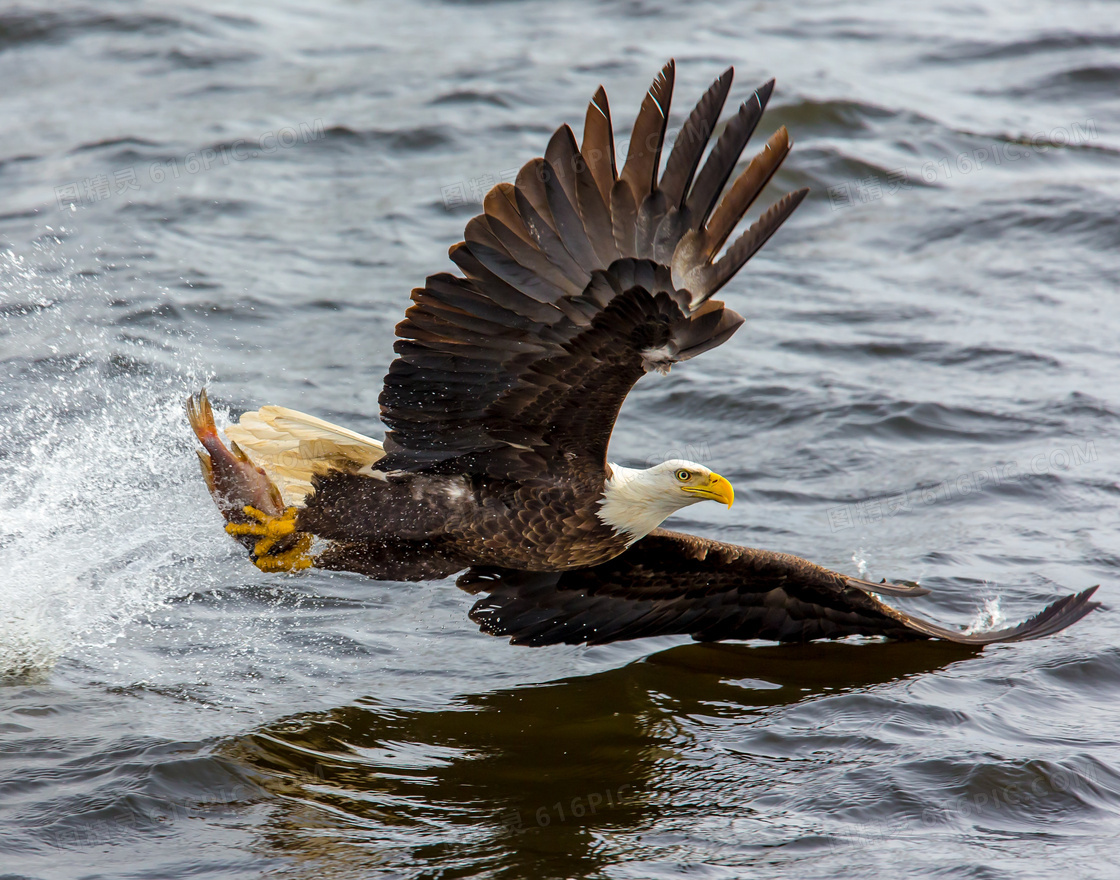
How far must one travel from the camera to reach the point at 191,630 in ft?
17.1

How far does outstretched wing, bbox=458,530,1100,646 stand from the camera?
5035 mm

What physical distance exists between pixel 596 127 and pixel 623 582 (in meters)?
2.24

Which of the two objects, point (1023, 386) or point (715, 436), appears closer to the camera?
point (715, 436)

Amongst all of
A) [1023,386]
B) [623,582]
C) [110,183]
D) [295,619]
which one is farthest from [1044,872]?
[110,183]

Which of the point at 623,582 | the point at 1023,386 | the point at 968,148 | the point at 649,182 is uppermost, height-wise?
the point at 968,148

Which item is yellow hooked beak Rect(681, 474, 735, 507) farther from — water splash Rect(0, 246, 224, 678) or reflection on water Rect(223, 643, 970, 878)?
water splash Rect(0, 246, 224, 678)

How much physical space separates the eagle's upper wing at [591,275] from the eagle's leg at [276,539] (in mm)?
767

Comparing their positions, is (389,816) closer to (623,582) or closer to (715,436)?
(623,582)

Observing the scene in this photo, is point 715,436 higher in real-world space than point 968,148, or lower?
lower

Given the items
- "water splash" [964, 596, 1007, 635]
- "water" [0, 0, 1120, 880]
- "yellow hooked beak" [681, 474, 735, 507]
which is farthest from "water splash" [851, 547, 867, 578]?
"yellow hooked beak" [681, 474, 735, 507]

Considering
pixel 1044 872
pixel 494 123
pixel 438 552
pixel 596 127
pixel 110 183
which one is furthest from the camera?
pixel 494 123

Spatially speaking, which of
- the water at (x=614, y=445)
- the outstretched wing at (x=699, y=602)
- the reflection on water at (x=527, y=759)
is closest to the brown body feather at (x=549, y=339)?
the outstretched wing at (x=699, y=602)

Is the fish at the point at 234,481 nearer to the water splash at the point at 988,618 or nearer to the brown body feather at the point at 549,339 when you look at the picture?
the brown body feather at the point at 549,339

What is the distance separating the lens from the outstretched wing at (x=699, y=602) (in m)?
5.04
